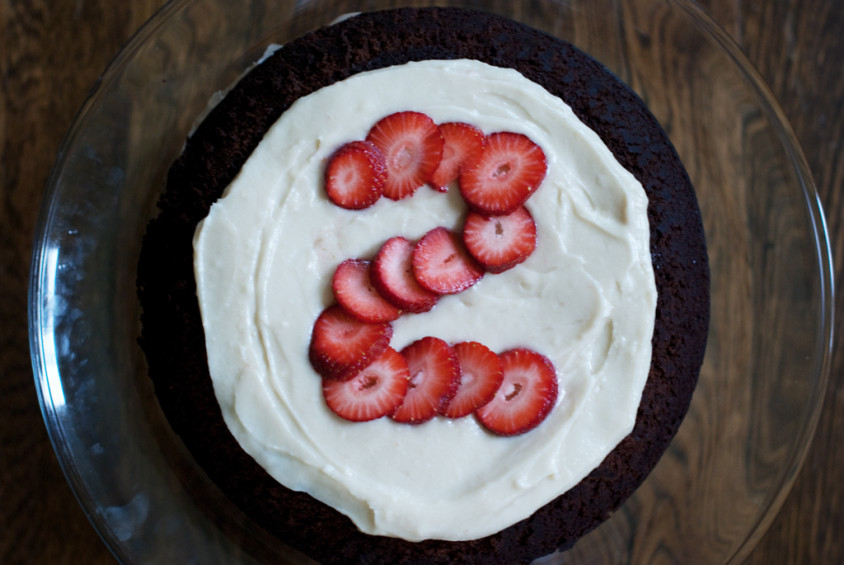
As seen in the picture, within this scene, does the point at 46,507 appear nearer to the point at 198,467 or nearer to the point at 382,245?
the point at 198,467

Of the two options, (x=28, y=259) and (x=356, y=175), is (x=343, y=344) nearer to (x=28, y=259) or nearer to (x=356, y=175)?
(x=356, y=175)

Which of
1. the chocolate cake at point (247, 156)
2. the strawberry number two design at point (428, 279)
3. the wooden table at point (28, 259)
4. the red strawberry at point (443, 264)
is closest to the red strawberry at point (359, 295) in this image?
the strawberry number two design at point (428, 279)

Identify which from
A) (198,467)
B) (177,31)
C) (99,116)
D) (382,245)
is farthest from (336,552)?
(177,31)

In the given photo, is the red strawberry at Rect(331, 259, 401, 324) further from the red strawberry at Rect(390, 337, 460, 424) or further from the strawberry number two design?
the red strawberry at Rect(390, 337, 460, 424)

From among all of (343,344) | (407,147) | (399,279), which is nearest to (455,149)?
(407,147)

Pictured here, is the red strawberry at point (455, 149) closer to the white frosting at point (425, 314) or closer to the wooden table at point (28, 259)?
the white frosting at point (425, 314)

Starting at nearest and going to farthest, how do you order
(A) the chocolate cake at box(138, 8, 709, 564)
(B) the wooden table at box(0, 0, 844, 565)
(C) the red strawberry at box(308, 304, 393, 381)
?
1. (C) the red strawberry at box(308, 304, 393, 381)
2. (A) the chocolate cake at box(138, 8, 709, 564)
3. (B) the wooden table at box(0, 0, 844, 565)

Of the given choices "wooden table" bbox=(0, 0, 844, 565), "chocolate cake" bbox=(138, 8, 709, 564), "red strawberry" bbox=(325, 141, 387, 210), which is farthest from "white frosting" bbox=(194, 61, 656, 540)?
"wooden table" bbox=(0, 0, 844, 565)
